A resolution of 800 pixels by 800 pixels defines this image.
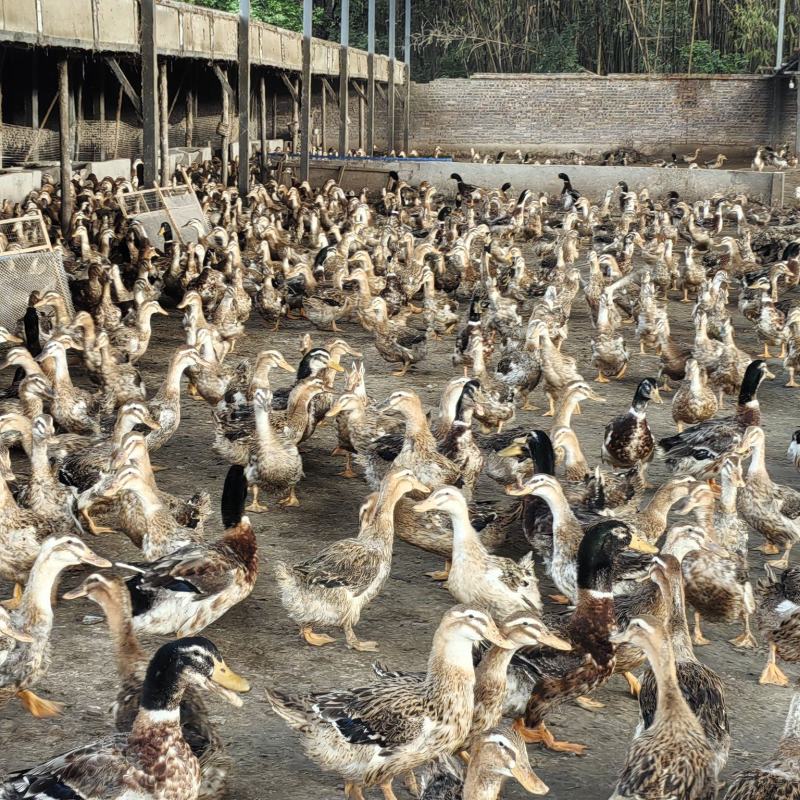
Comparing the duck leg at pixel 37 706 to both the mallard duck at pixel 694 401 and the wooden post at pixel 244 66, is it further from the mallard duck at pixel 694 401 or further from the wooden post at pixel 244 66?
the wooden post at pixel 244 66

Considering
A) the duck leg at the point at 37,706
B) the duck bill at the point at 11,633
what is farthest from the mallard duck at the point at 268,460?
the duck bill at the point at 11,633

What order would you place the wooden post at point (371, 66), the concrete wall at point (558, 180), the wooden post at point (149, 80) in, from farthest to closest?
the wooden post at point (371, 66)
the concrete wall at point (558, 180)
the wooden post at point (149, 80)

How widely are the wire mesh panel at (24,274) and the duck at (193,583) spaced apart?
25.6ft

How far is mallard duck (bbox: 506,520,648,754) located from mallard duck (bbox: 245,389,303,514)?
3.36 m

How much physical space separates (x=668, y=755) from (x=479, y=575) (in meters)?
1.94

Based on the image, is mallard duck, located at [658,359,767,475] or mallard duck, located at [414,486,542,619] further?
mallard duck, located at [658,359,767,475]

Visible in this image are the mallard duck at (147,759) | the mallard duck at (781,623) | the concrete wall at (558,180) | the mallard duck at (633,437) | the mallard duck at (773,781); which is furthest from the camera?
the concrete wall at (558,180)

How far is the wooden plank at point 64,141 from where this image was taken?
697 inches

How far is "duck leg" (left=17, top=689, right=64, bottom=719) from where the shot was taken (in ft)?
19.6

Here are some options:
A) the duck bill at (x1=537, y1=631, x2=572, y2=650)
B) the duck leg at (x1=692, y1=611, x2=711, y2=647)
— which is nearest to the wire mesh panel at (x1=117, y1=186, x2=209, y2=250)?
the duck leg at (x1=692, y1=611, x2=711, y2=647)

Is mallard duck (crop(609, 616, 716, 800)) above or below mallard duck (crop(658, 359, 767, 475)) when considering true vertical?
below

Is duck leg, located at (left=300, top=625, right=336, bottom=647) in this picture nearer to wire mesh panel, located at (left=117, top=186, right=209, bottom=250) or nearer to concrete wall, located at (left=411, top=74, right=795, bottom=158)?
wire mesh panel, located at (left=117, top=186, right=209, bottom=250)

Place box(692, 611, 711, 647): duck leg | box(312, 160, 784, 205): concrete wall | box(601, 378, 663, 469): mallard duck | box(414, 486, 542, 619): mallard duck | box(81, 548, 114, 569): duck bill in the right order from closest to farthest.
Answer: box(81, 548, 114, 569): duck bill < box(414, 486, 542, 619): mallard duck < box(692, 611, 711, 647): duck leg < box(601, 378, 663, 469): mallard duck < box(312, 160, 784, 205): concrete wall

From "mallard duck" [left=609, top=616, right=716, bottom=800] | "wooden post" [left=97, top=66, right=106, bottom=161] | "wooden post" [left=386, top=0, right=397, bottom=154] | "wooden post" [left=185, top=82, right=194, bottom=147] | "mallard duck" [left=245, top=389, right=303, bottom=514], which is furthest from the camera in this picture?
"wooden post" [left=386, top=0, right=397, bottom=154]
